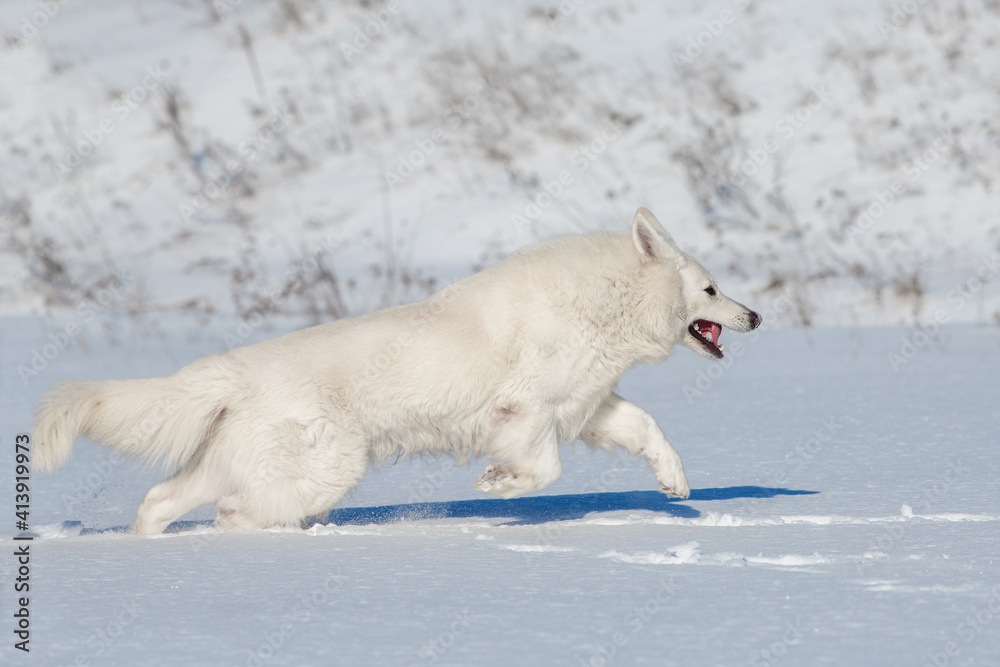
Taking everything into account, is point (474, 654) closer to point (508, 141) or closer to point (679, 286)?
point (679, 286)

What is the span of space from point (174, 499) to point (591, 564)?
189 centimetres

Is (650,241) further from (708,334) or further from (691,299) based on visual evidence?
(708,334)

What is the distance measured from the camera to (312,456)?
4.33 meters

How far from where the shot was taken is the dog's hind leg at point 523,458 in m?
4.48

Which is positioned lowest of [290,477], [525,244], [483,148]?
[290,477]

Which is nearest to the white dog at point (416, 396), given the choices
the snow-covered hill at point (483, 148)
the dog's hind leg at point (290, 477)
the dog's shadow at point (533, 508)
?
the dog's hind leg at point (290, 477)

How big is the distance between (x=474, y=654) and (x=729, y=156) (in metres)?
11.9

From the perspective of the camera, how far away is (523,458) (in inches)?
177

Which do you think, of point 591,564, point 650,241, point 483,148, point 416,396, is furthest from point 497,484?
point 483,148

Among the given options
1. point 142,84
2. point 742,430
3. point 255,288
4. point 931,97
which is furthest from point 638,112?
point 742,430

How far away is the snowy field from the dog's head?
723 millimetres

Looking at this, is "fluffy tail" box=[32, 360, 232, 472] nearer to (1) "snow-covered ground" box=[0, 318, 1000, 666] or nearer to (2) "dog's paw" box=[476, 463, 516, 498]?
(1) "snow-covered ground" box=[0, 318, 1000, 666]

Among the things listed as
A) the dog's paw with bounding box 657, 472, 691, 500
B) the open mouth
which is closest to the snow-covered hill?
the open mouth

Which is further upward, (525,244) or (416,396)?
(525,244)
